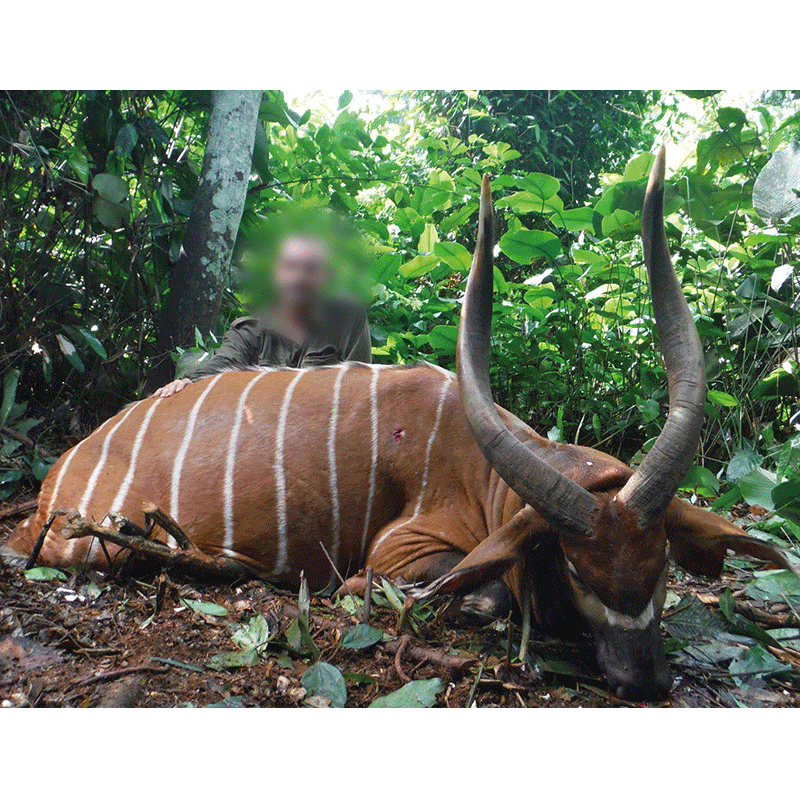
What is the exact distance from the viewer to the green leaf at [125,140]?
266cm

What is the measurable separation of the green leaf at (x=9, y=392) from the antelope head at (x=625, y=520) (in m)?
1.84

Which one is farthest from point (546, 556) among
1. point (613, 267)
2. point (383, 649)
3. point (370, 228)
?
point (613, 267)

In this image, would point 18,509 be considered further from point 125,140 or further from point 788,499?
point 788,499

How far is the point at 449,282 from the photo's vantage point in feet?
11.1

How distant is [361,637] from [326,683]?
0.20 metres

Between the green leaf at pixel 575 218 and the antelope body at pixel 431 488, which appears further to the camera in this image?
the green leaf at pixel 575 218

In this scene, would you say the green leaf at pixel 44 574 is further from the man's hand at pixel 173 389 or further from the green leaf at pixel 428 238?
the green leaf at pixel 428 238

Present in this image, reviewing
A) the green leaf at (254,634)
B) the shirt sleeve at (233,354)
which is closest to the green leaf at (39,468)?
the shirt sleeve at (233,354)

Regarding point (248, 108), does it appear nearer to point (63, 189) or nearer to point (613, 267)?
point (63, 189)

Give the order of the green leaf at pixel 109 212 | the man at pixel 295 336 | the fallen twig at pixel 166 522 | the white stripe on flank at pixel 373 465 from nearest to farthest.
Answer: the fallen twig at pixel 166 522 → the white stripe on flank at pixel 373 465 → the man at pixel 295 336 → the green leaf at pixel 109 212

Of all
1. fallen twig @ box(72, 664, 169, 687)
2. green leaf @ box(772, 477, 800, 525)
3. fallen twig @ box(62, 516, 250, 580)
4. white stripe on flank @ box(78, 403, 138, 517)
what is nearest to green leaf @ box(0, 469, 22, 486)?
white stripe on flank @ box(78, 403, 138, 517)

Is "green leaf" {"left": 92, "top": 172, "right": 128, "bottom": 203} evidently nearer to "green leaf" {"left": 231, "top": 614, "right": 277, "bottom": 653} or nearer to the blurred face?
the blurred face

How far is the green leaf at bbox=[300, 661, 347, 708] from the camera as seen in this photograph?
124 centimetres

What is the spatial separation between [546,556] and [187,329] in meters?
1.78
